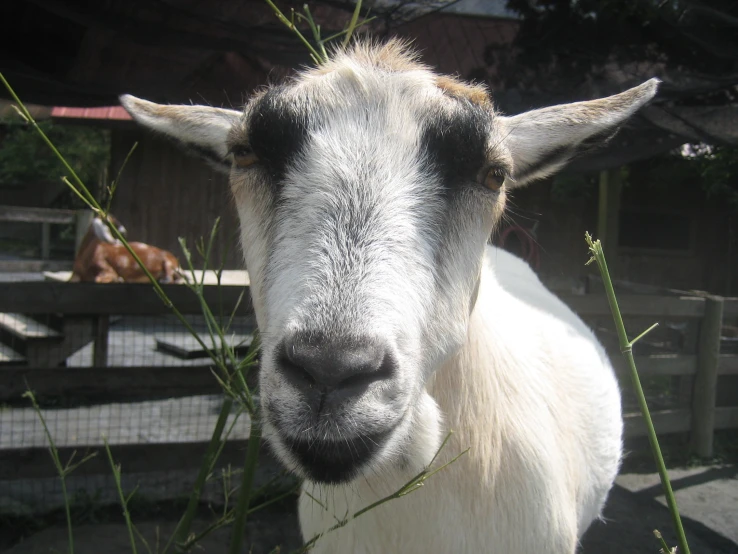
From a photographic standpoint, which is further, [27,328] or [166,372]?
[27,328]

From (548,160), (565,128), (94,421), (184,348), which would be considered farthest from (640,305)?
(184,348)

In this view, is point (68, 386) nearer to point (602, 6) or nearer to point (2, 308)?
point (2, 308)

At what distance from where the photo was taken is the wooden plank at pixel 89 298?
438 cm

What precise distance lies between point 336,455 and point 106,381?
3.90 meters

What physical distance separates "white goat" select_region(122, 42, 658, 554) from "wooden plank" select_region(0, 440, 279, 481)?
2.77 m

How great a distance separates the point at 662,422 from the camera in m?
5.90

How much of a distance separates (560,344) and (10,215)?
42.4ft

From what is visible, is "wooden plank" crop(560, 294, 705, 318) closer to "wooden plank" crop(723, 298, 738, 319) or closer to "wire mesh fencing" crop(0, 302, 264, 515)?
"wooden plank" crop(723, 298, 738, 319)

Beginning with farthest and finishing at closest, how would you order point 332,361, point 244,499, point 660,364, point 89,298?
point 660,364
point 89,298
point 244,499
point 332,361

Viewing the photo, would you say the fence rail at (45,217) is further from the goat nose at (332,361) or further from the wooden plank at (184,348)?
the goat nose at (332,361)

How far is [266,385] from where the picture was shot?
4.76 ft

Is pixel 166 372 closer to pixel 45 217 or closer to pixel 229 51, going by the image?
pixel 229 51

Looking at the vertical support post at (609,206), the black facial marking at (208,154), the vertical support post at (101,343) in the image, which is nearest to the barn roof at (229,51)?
the black facial marking at (208,154)

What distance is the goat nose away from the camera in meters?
1.31
